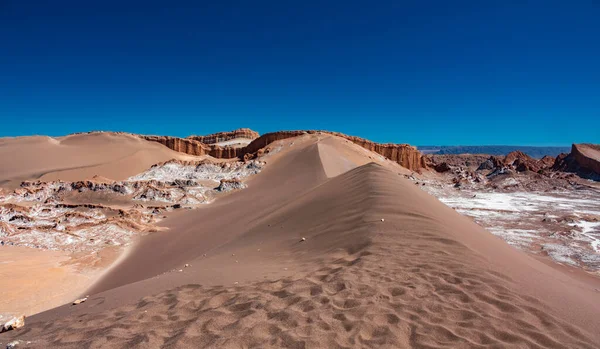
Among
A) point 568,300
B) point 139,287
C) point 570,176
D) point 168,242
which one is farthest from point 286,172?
point 570,176

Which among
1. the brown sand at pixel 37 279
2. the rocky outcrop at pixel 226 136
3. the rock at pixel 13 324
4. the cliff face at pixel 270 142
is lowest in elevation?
the brown sand at pixel 37 279

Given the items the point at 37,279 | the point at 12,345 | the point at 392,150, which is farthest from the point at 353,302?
the point at 392,150

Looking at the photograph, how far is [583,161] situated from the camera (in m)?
26.5

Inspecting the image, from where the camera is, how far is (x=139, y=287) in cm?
425

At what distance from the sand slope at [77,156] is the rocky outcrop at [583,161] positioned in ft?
123

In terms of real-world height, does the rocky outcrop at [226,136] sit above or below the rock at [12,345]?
above

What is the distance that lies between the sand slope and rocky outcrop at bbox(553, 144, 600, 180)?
3744cm

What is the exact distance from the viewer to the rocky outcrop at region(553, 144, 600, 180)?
24.7 metres

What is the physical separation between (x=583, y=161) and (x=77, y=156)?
158ft

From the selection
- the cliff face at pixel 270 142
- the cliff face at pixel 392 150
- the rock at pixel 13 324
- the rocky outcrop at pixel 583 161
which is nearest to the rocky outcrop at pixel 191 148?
the cliff face at pixel 270 142

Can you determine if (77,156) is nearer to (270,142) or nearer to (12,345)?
(270,142)

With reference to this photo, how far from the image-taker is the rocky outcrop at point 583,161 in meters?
24.7

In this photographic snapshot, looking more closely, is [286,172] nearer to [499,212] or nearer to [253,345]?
[499,212]

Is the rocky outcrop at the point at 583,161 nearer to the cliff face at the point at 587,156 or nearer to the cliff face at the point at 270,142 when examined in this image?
the cliff face at the point at 587,156
